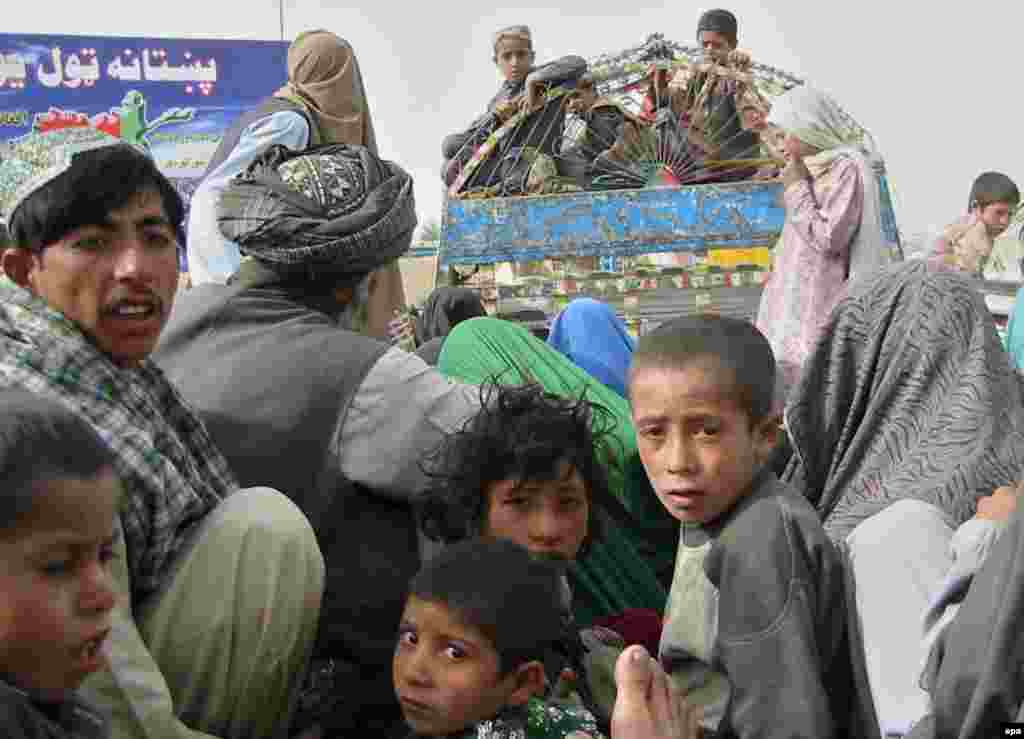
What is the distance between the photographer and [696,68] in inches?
322

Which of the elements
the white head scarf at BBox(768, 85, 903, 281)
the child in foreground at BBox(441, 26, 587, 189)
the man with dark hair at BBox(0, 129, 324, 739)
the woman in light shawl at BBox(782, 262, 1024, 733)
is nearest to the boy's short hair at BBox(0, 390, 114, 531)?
the man with dark hair at BBox(0, 129, 324, 739)

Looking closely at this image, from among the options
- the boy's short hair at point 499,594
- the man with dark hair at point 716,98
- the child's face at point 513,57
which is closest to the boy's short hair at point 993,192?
the man with dark hair at point 716,98

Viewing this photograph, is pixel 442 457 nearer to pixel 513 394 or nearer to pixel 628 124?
pixel 513 394

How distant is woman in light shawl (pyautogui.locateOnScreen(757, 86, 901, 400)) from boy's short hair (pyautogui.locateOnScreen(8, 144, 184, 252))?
3.88 metres

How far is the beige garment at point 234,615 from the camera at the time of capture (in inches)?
80.5

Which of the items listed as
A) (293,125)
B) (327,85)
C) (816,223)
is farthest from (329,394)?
(816,223)

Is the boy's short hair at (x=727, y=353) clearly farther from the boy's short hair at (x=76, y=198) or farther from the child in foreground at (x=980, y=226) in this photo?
the child in foreground at (x=980, y=226)

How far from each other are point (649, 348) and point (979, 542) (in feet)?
2.13

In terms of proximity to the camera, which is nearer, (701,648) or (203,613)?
(203,613)

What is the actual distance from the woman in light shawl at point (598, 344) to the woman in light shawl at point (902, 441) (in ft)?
2.06

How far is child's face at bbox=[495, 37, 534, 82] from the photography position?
8547mm

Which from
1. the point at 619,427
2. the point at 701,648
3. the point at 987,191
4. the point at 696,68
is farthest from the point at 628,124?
the point at 701,648

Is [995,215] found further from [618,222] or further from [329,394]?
[329,394]

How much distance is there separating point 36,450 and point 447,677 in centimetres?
85
